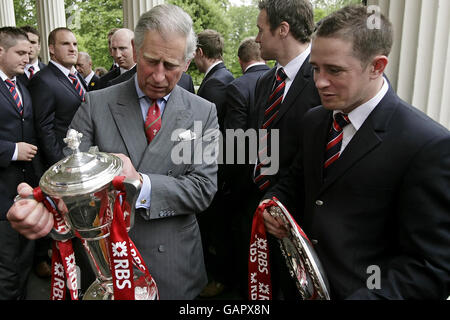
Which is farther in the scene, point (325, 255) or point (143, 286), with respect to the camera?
point (325, 255)

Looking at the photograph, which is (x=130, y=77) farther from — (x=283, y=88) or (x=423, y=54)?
(x=423, y=54)

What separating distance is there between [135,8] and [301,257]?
4380 mm

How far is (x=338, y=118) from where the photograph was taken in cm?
156

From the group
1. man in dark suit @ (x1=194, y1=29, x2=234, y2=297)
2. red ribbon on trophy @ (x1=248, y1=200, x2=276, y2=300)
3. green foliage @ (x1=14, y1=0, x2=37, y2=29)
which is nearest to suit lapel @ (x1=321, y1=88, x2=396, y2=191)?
red ribbon on trophy @ (x1=248, y1=200, x2=276, y2=300)

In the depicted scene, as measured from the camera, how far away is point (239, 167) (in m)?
3.34

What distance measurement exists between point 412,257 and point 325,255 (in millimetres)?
352

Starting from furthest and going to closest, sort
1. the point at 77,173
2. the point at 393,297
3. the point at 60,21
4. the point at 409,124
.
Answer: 1. the point at 60,21
2. the point at 409,124
3. the point at 393,297
4. the point at 77,173

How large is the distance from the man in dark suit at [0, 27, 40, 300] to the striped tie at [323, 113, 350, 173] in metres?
2.63

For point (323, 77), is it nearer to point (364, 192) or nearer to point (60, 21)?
point (364, 192)

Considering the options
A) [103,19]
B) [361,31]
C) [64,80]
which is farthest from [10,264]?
[103,19]

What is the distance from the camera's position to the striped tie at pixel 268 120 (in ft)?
8.34

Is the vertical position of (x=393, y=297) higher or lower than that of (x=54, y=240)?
lower

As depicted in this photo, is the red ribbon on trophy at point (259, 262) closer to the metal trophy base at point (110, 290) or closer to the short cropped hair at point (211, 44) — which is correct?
the metal trophy base at point (110, 290)
